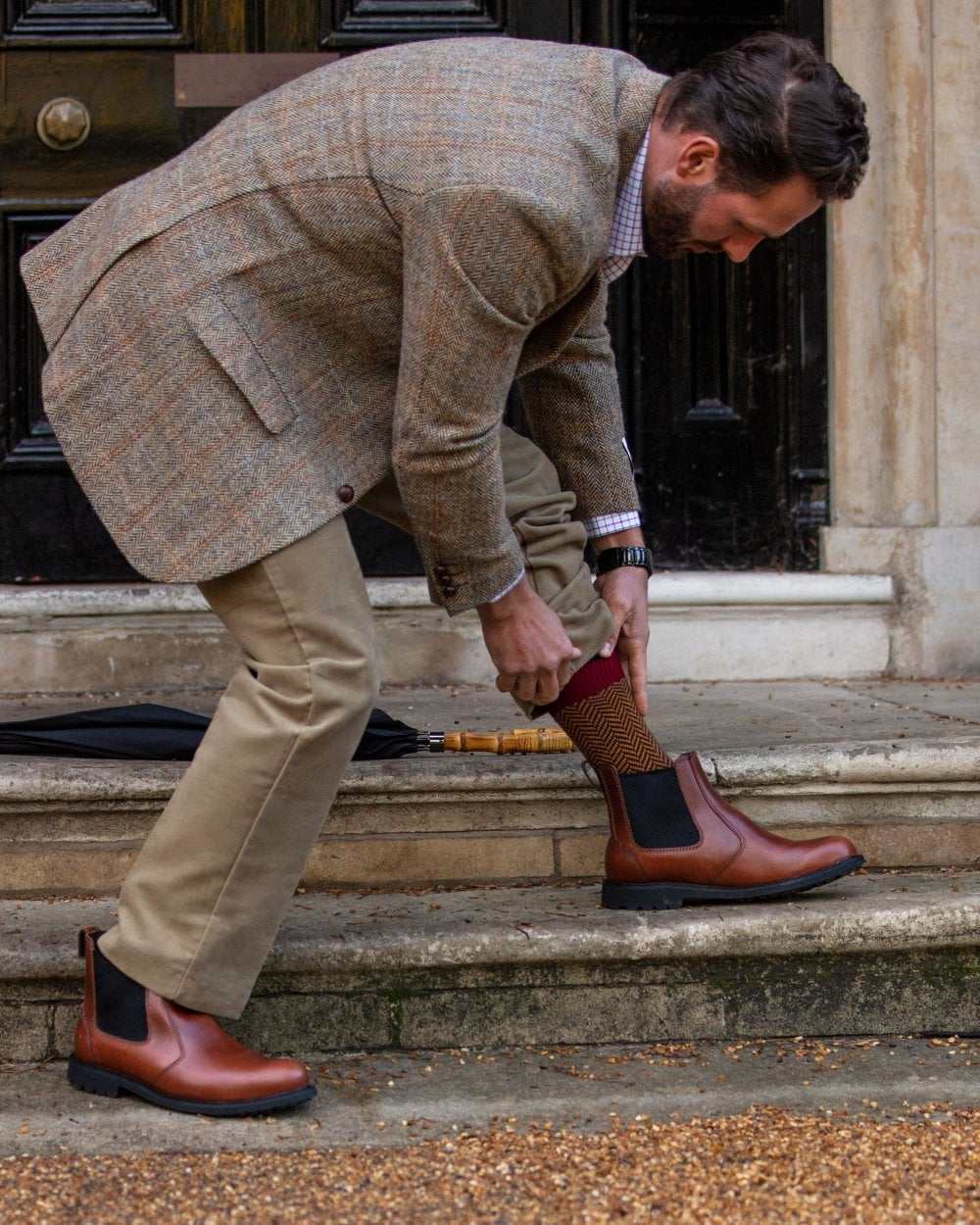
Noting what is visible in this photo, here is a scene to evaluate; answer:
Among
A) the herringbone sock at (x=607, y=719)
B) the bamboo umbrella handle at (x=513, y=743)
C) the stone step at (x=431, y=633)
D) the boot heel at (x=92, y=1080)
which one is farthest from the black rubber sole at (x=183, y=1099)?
the stone step at (x=431, y=633)

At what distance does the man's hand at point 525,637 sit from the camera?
83.9 inches

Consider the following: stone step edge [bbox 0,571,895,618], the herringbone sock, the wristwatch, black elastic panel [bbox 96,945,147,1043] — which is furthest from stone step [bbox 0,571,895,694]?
black elastic panel [bbox 96,945,147,1043]

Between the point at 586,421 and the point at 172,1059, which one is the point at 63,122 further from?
the point at 172,1059

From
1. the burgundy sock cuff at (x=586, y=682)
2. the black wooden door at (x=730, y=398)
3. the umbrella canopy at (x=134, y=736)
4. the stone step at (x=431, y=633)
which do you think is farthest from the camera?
the black wooden door at (x=730, y=398)

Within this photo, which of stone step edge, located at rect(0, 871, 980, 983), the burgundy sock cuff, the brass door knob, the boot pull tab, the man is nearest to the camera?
the man

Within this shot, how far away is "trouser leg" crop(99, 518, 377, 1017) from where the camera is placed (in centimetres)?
202

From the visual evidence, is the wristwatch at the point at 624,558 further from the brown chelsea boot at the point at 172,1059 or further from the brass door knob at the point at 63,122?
the brass door knob at the point at 63,122

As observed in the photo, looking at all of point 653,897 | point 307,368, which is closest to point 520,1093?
point 653,897

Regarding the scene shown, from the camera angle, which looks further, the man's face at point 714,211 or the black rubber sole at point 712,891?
the black rubber sole at point 712,891

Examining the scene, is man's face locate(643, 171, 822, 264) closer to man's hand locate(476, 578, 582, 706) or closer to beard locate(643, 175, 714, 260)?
beard locate(643, 175, 714, 260)

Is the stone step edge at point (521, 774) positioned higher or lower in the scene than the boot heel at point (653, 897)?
higher

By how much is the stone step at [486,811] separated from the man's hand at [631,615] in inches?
9.9

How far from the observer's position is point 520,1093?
2.14 meters

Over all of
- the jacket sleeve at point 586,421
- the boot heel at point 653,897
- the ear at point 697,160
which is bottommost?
the boot heel at point 653,897
